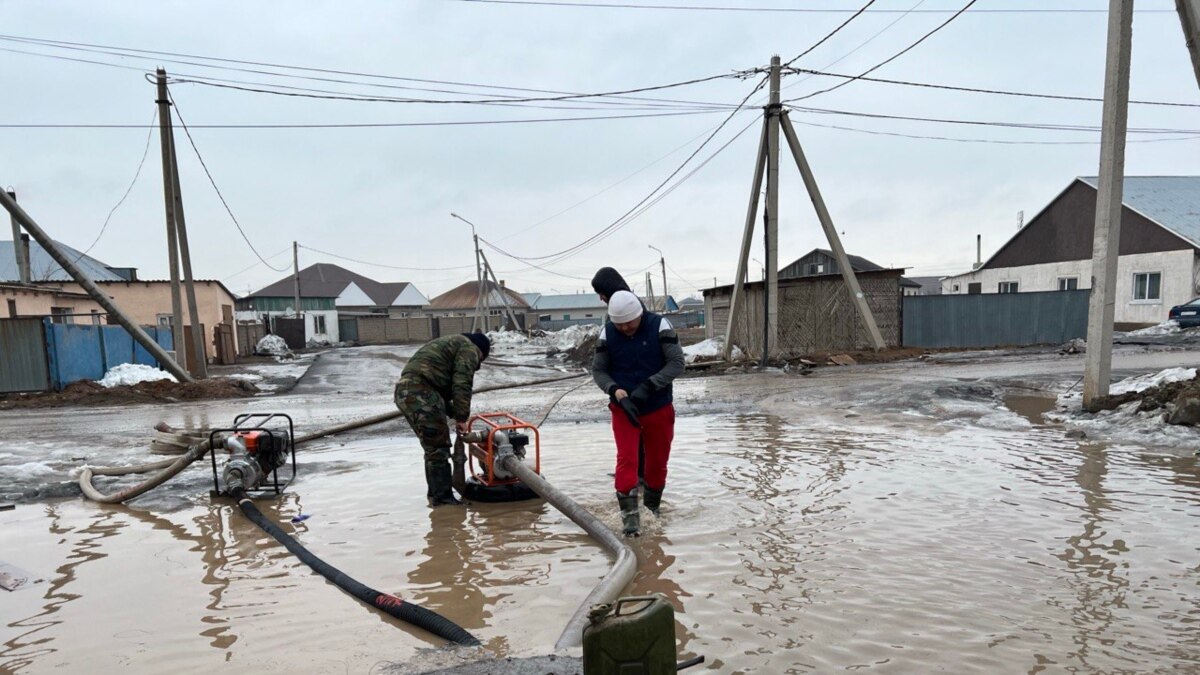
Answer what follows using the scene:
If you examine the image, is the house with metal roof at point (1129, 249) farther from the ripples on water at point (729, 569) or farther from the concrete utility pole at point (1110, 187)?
the ripples on water at point (729, 569)

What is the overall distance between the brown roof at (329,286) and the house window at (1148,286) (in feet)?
179

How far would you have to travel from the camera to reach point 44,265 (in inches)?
1246

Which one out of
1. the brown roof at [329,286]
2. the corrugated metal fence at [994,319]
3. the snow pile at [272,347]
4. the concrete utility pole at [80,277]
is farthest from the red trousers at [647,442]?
the brown roof at [329,286]

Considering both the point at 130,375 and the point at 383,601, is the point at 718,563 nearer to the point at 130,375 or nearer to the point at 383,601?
the point at 383,601

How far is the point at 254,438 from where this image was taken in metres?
5.73

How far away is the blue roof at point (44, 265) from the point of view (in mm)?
28625

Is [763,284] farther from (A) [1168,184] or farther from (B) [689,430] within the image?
(A) [1168,184]

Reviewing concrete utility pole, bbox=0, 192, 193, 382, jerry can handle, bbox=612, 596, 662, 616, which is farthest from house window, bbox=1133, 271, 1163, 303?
concrete utility pole, bbox=0, 192, 193, 382

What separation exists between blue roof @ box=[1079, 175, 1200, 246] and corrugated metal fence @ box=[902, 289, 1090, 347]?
28.5 feet

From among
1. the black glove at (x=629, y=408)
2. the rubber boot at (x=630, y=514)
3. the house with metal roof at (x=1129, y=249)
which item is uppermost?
the house with metal roof at (x=1129, y=249)

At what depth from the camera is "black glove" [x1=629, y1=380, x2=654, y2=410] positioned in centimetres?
439

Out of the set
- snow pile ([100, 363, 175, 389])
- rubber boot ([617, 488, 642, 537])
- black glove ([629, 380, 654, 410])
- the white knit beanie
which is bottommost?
snow pile ([100, 363, 175, 389])

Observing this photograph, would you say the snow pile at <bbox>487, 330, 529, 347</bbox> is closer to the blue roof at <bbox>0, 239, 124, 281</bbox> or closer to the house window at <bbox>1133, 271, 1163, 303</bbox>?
the blue roof at <bbox>0, 239, 124, 281</bbox>

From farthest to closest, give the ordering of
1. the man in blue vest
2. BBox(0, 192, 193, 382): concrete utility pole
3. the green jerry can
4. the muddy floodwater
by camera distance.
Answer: BBox(0, 192, 193, 382): concrete utility pole
the man in blue vest
the muddy floodwater
the green jerry can
